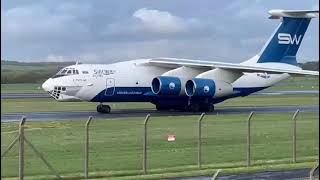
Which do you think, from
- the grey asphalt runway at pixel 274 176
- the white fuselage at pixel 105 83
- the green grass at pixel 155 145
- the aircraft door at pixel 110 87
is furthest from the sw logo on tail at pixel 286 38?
the grey asphalt runway at pixel 274 176

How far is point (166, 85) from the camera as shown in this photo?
45156 mm

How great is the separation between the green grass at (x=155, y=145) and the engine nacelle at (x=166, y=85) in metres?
10.1

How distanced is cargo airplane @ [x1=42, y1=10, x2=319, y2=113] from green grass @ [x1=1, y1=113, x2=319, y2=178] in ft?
32.7

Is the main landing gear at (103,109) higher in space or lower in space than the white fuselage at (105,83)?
lower

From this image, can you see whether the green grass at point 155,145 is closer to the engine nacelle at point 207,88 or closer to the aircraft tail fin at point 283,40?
the engine nacelle at point 207,88

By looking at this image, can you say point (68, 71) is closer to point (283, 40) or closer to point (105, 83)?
point (105, 83)

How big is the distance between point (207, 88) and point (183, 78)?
6.16 feet

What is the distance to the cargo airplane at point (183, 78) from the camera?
1750 inches

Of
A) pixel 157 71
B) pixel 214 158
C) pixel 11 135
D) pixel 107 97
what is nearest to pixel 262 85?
pixel 157 71

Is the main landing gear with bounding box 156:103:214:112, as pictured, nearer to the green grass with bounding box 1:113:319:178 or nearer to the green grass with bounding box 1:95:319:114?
the green grass with bounding box 1:95:319:114

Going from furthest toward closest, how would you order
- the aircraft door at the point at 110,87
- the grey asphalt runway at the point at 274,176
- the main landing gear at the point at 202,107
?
the main landing gear at the point at 202,107
the aircraft door at the point at 110,87
the grey asphalt runway at the point at 274,176

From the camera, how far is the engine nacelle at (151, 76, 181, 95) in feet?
148

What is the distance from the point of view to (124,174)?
669 inches

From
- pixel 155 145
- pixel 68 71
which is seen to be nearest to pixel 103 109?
pixel 68 71
